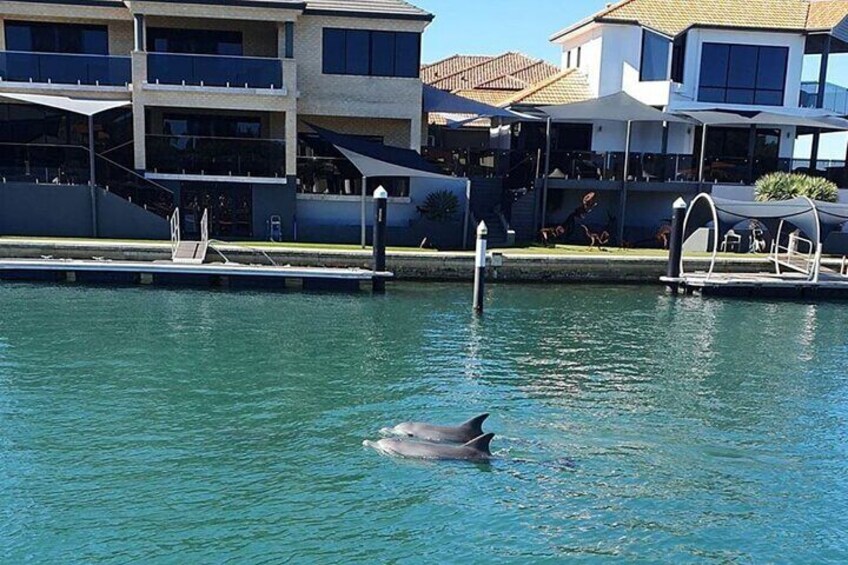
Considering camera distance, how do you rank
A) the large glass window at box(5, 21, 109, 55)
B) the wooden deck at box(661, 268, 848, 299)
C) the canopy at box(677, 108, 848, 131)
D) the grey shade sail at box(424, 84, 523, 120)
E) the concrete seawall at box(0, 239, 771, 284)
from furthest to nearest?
the canopy at box(677, 108, 848, 131), the grey shade sail at box(424, 84, 523, 120), the large glass window at box(5, 21, 109, 55), the wooden deck at box(661, 268, 848, 299), the concrete seawall at box(0, 239, 771, 284)

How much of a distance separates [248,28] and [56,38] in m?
7.12

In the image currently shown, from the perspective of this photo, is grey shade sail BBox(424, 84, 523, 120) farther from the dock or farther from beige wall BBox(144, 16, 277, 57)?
the dock

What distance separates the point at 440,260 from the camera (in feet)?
82.7

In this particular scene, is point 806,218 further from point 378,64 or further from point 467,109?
point 378,64

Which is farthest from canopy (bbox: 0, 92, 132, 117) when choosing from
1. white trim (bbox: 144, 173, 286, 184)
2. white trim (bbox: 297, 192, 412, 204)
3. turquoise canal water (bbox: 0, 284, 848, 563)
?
turquoise canal water (bbox: 0, 284, 848, 563)

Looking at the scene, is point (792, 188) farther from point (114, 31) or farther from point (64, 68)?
point (64, 68)

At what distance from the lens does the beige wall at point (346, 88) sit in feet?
95.2

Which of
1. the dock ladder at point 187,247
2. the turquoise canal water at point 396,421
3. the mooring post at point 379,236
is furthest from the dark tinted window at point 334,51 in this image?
the turquoise canal water at point 396,421

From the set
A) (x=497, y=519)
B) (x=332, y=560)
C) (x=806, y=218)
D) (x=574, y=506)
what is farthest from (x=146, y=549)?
(x=806, y=218)

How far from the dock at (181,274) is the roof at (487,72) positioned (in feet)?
80.4

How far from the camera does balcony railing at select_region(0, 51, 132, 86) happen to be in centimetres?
2723

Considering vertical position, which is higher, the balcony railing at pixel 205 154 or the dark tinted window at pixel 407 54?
the dark tinted window at pixel 407 54

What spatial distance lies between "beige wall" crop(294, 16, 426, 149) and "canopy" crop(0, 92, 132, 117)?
21.4 ft

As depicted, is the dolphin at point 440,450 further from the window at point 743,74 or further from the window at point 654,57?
the window at point 743,74
